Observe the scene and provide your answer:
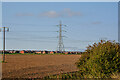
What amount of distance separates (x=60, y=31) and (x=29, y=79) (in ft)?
166

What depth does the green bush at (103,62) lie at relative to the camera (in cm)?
1758

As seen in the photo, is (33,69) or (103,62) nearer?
(103,62)

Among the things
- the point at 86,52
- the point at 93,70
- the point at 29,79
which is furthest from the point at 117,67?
the point at 29,79

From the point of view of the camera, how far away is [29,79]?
54.2 feet

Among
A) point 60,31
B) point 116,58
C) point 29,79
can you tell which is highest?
point 60,31

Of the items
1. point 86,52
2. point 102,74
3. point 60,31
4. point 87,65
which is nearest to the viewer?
point 102,74

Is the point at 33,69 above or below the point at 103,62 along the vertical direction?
below

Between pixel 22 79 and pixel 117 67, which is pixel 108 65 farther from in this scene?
pixel 22 79

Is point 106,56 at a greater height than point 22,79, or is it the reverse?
point 106,56

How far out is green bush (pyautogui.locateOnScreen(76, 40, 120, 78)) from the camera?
17578 millimetres

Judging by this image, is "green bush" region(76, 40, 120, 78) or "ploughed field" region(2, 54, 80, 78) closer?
"green bush" region(76, 40, 120, 78)

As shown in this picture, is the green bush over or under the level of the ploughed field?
over

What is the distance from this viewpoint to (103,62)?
1780 cm

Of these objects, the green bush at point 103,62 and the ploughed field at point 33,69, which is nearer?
the green bush at point 103,62
